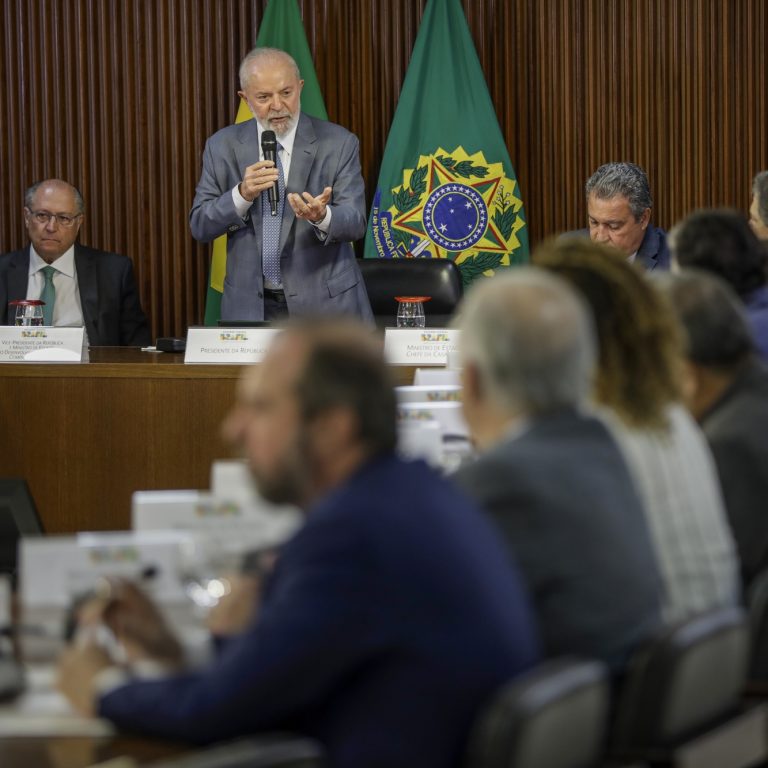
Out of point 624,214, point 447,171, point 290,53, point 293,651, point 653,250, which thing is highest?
point 290,53

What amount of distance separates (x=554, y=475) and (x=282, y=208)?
3654mm

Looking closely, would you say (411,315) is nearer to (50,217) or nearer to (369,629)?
(50,217)

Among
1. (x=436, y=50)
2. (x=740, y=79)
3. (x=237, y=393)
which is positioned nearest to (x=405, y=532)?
(x=237, y=393)

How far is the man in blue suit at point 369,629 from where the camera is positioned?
56.5 inches

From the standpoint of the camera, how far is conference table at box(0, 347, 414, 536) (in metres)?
4.52

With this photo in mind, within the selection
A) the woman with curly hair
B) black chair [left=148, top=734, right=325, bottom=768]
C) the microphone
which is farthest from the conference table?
black chair [left=148, top=734, right=325, bottom=768]

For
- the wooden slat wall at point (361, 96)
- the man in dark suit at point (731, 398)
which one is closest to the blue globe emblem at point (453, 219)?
the wooden slat wall at point (361, 96)

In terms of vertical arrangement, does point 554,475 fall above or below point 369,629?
above

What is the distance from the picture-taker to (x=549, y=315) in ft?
5.79

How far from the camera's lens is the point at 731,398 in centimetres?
240

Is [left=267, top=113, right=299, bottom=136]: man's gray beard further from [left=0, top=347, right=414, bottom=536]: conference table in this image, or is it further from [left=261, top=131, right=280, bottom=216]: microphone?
[left=0, top=347, right=414, bottom=536]: conference table

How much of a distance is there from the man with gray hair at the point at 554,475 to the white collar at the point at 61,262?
4.36 metres

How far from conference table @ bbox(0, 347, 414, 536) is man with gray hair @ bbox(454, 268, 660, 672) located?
9.14ft

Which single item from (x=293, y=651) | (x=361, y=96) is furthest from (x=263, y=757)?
(x=361, y=96)
